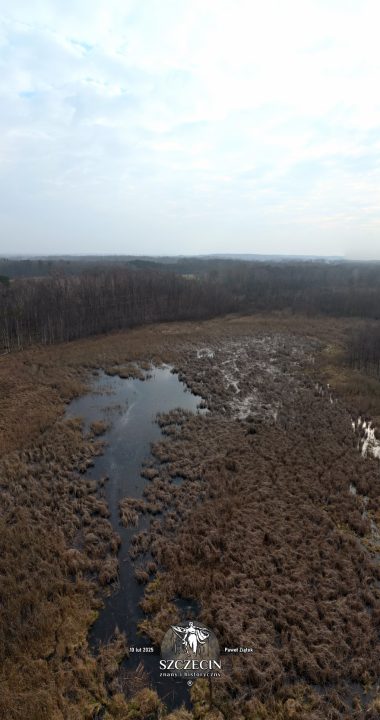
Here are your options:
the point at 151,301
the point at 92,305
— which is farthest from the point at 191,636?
the point at 151,301

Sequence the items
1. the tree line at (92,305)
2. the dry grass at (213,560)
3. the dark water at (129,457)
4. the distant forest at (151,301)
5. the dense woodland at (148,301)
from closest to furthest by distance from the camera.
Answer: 1. the dry grass at (213,560)
2. the dark water at (129,457)
3. the distant forest at (151,301)
4. the dense woodland at (148,301)
5. the tree line at (92,305)

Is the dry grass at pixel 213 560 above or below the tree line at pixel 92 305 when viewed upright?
below

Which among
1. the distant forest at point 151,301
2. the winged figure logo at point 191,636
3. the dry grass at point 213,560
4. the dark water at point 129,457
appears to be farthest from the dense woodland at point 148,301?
the winged figure logo at point 191,636

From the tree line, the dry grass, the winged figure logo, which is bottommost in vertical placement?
the winged figure logo

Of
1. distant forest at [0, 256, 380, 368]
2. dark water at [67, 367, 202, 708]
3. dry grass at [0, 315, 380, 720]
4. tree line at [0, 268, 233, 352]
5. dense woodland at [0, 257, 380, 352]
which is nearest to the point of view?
dry grass at [0, 315, 380, 720]

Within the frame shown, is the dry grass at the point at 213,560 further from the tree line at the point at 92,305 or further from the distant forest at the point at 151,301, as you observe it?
the tree line at the point at 92,305

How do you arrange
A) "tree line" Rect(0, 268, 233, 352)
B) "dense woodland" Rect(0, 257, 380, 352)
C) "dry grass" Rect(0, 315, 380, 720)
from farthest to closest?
"tree line" Rect(0, 268, 233, 352) → "dense woodland" Rect(0, 257, 380, 352) → "dry grass" Rect(0, 315, 380, 720)

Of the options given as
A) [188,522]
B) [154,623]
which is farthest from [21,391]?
[154,623]

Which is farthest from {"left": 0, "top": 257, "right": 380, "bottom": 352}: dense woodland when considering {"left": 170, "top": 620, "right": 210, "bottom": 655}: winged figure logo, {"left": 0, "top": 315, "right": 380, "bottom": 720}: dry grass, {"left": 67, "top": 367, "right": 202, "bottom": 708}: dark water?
{"left": 170, "top": 620, "right": 210, "bottom": 655}: winged figure logo

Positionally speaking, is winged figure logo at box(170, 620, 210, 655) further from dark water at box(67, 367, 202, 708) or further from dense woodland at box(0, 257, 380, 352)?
dense woodland at box(0, 257, 380, 352)
